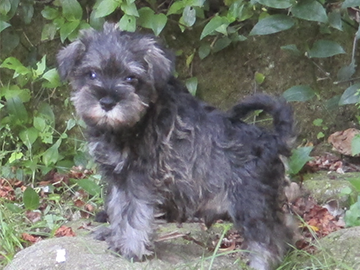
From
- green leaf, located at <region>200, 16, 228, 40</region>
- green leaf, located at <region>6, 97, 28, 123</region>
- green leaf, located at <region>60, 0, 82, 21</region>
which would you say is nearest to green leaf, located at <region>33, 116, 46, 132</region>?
green leaf, located at <region>6, 97, 28, 123</region>

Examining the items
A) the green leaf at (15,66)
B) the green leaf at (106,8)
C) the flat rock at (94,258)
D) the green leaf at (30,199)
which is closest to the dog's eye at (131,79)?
the flat rock at (94,258)

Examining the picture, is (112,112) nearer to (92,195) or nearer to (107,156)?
(107,156)

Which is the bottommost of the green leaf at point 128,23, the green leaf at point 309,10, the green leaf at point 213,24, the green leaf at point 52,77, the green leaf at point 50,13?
the green leaf at point 52,77

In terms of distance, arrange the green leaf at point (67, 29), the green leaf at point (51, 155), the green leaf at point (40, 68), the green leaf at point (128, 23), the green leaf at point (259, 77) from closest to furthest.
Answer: the green leaf at point (128, 23)
the green leaf at point (67, 29)
the green leaf at point (40, 68)
the green leaf at point (51, 155)
the green leaf at point (259, 77)

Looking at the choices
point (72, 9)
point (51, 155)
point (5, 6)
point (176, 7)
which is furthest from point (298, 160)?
point (5, 6)

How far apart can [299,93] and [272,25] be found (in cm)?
62

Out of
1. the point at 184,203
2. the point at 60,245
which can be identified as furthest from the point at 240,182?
the point at 60,245

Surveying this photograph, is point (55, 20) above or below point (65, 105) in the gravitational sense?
above

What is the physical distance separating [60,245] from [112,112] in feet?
3.14

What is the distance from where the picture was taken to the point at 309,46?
544cm

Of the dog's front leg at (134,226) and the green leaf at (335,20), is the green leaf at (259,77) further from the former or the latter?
the dog's front leg at (134,226)

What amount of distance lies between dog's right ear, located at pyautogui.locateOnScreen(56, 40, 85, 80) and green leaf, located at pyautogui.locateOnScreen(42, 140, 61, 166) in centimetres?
177

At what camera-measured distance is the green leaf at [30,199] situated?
4953mm

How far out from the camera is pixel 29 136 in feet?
18.4
